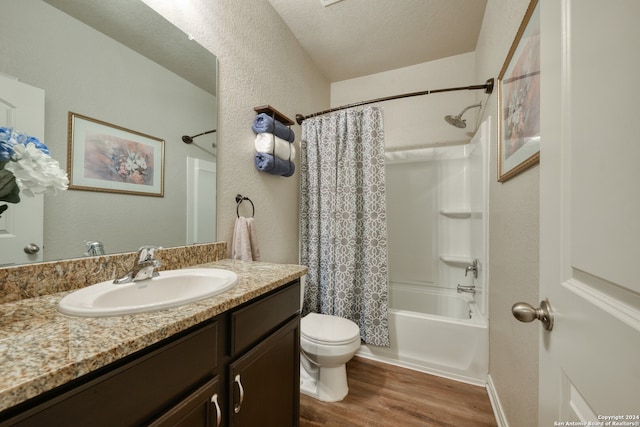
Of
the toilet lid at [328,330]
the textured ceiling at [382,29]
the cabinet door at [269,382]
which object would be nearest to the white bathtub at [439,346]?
the toilet lid at [328,330]

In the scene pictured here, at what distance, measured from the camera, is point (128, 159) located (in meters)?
1.02

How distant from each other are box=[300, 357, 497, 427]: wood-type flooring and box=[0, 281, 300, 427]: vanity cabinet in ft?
1.24

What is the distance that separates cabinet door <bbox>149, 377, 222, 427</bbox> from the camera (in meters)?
0.59

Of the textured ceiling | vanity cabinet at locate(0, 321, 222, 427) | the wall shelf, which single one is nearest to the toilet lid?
vanity cabinet at locate(0, 321, 222, 427)

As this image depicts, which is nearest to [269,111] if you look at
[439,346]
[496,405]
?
[439,346]

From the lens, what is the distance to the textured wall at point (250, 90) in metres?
1.42

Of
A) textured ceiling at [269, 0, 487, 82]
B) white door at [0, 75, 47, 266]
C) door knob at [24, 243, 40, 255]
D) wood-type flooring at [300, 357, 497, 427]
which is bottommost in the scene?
wood-type flooring at [300, 357, 497, 427]

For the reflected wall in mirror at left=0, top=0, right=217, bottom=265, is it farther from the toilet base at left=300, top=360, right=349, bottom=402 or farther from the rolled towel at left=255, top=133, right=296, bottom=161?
the toilet base at left=300, top=360, right=349, bottom=402

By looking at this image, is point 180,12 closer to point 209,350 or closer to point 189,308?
point 189,308

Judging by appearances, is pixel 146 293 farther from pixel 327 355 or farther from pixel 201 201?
pixel 327 355

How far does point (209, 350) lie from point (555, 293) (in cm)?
83

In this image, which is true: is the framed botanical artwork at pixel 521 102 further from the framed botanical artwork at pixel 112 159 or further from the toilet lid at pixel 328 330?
the framed botanical artwork at pixel 112 159

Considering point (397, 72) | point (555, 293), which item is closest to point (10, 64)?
point (555, 293)

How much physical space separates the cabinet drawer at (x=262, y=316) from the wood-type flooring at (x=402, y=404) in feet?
2.51
